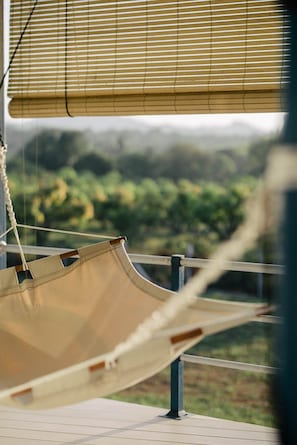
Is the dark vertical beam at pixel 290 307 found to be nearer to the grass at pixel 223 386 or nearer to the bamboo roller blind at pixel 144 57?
the bamboo roller blind at pixel 144 57

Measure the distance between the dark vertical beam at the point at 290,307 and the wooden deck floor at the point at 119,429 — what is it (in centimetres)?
181

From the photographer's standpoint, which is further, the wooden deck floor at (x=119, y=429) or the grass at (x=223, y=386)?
the grass at (x=223, y=386)

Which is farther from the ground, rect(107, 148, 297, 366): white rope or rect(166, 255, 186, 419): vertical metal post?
rect(107, 148, 297, 366): white rope

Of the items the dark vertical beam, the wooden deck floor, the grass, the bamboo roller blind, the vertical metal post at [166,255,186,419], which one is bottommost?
the grass

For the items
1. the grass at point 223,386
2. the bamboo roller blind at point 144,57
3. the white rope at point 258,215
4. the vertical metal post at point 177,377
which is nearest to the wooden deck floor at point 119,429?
the vertical metal post at point 177,377

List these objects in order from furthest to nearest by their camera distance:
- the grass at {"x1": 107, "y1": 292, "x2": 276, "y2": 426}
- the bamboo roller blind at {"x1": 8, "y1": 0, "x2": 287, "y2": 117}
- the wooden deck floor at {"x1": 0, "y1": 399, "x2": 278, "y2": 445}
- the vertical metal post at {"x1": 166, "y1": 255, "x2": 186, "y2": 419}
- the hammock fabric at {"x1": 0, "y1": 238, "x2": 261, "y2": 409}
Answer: the grass at {"x1": 107, "y1": 292, "x2": 276, "y2": 426}, the bamboo roller blind at {"x1": 8, "y1": 0, "x2": 287, "y2": 117}, the vertical metal post at {"x1": 166, "y1": 255, "x2": 186, "y2": 419}, the wooden deck floor at {"x1": 0, "y1": 399, "x2": 278, "y2": 445}, the hammock fabric at {"x1": 0, "y1": 238, "x2": 261, "y2": 409}

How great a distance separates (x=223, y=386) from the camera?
46.0 feet

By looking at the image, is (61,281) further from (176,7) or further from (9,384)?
(176,7)

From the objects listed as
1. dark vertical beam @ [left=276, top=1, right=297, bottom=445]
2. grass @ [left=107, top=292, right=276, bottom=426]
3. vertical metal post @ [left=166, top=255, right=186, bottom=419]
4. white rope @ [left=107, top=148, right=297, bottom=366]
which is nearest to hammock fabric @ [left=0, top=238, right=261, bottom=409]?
vertical metal post @ [left=166, top=255, right=186, bottom=419]

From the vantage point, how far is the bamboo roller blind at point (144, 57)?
3.71 metres

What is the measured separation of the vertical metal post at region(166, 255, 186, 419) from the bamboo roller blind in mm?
725

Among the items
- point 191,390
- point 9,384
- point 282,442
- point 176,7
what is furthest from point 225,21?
point 191,390

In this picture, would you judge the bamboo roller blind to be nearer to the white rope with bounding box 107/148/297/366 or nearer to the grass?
the white rope with bounding box 107/148/297/366

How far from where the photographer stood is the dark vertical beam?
4.85ft
